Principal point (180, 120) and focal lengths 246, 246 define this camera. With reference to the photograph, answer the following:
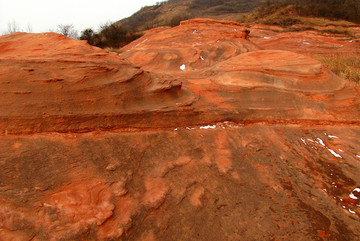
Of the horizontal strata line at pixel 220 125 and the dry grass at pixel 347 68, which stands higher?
the dry grass at pixel 347 68

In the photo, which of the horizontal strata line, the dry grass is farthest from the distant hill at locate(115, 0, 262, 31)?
the horizontal strata line

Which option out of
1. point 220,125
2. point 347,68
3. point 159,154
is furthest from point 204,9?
point 159,154

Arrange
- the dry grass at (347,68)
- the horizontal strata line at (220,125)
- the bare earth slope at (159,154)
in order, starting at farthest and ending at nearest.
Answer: the dry grass at (347,68), the horizontal strata line at (220,125), the bare earth slope at (159,154)

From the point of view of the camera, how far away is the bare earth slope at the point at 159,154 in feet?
4.77

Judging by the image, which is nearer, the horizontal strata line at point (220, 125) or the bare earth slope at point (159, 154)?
the bare earth slope at point (159, 154)

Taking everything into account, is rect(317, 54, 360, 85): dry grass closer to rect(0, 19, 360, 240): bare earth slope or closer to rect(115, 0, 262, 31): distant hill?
rect(0, 19, 360, 240): bare earth slope

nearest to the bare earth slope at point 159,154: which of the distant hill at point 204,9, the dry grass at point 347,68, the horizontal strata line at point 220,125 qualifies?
the horizontal strata line at point 220,125

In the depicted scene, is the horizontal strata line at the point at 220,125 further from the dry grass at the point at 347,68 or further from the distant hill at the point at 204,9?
the distant hill at the point at 204,9

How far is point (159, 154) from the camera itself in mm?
1971

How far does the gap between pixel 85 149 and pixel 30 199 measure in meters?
0.48

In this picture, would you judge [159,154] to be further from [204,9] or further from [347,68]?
[204,9]

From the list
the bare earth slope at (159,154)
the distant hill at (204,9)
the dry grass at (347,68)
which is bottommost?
the bare earth slope at (159,154)

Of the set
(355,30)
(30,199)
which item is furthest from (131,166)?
(355,30)

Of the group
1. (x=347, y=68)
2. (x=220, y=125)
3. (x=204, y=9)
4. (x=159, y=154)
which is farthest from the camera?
(x=204, y=9)
